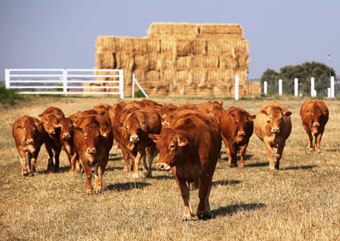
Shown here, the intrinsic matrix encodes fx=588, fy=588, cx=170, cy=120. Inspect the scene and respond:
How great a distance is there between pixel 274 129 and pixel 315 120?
4.46 m

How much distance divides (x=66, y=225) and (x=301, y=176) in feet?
18.9

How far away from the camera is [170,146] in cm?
790

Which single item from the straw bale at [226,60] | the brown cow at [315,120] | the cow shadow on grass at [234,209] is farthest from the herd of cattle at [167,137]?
the straw bale at [226,60]

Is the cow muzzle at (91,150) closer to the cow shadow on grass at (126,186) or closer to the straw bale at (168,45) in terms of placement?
the cow shadow on grass at (126,186)

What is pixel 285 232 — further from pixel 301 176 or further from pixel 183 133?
pixel 301 176

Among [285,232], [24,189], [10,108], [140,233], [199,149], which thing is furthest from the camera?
[10,108]

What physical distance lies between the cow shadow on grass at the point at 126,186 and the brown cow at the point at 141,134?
621 millimetres

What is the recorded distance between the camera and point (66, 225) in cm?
891

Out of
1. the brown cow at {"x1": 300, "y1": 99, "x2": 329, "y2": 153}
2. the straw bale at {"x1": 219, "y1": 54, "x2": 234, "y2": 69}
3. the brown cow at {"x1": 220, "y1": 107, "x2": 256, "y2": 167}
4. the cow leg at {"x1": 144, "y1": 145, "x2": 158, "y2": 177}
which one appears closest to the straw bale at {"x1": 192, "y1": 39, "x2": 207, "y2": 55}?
the straw bale at {"x1": 219, "y1": 54, "x2": 234, "y2": 69}

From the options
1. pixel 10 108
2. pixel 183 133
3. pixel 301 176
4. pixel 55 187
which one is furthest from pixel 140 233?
→ pixel 10 108

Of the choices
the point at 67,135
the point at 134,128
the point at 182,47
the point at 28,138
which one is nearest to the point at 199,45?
the point at 182,47

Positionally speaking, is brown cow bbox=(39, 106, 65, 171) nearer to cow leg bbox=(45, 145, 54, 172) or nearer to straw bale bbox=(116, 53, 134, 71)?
cow leg bbox=(45, 145, 54, 172)

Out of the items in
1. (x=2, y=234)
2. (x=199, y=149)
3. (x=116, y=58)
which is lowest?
(x=2, y=234)

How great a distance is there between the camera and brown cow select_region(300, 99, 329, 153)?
57.5ft
